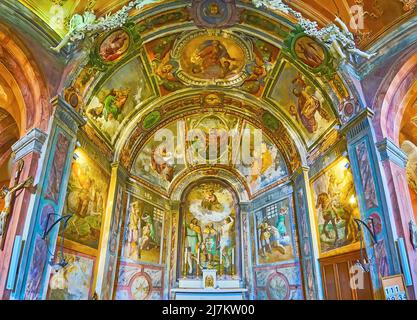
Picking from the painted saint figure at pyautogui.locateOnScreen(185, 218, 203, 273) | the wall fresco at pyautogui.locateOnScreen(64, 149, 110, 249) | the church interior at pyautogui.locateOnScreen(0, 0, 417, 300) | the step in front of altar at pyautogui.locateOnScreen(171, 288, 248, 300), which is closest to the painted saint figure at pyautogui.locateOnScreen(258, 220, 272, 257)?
the church interior at pyautogui.locateOnScreen(0, 0, 417, 300)

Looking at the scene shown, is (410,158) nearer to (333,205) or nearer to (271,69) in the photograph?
(333,205)

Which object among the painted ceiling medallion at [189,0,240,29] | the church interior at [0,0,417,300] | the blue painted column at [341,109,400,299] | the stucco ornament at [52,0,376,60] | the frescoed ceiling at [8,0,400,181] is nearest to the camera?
the blue painted column at [341,109,400,299]

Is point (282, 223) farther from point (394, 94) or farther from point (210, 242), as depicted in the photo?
point (394, 94)

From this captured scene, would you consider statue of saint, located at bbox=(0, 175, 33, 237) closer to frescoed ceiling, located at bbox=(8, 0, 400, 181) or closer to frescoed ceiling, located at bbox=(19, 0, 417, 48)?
frescoed ceiling, located at bbox=(8, 0, 400, 181)

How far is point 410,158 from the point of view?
12.9 metres

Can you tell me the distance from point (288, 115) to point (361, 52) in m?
4.42

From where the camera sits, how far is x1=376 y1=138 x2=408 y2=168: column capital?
361 inches

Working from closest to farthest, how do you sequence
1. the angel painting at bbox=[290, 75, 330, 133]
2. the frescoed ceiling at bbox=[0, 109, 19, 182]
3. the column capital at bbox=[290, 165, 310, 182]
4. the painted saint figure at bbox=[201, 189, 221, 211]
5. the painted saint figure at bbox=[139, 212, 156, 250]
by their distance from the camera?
the frescoed ceiling at bbox=[0, 109, 19, 182] < the angel painting at bbox=[290, 75, 330, 133] < the column capital at bbox=[290, 165, 310, 182] < the painted saint figure at bbox=[139, 212, 156, 250] < the painted saint figure at bbox=[201, 189, 221, 211]

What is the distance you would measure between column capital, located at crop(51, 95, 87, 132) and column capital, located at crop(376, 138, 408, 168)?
8.85 meters

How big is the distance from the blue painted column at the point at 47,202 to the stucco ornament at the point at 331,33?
7.16m

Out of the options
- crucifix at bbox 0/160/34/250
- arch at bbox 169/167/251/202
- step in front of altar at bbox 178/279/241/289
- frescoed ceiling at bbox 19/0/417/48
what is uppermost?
frescoed ceiling at bbox 19/0/417/48

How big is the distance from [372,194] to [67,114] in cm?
897

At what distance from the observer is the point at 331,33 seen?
10.4m

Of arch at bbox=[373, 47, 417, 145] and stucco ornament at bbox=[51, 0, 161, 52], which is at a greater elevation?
stucco ornament at bbox=[51, 0, 161, 52]
